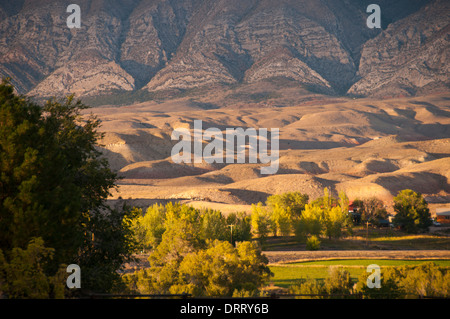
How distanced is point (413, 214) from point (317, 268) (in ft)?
98.5

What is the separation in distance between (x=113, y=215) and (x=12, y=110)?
6.99 m

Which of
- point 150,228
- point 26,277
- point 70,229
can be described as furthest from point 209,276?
point 150,228

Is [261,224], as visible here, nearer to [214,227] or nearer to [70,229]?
[214,227]

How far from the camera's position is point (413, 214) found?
66.8m

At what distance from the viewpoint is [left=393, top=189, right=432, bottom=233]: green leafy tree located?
6675cm

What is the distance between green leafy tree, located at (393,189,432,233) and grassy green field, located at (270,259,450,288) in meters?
22.7

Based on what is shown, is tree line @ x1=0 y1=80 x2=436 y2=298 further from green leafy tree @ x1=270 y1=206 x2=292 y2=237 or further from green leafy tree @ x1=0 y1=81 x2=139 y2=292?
green leafy tree @ x1=270 y1=206 x2=292 y2=237

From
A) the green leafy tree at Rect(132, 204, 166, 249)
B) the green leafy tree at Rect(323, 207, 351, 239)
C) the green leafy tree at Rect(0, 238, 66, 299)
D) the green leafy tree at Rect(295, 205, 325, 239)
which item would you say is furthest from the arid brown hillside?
the green leafy tree at Rect(0, 238, 66, 299)

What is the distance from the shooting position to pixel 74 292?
14930 millimetres

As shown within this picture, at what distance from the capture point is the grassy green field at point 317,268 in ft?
121

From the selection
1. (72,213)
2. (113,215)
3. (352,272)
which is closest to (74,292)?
(72,213)
